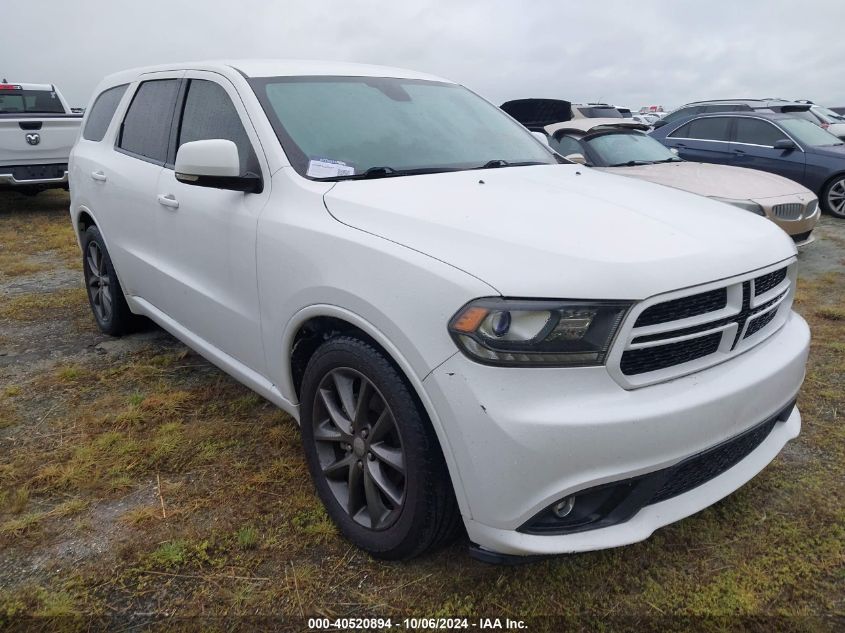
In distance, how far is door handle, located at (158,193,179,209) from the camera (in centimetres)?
297

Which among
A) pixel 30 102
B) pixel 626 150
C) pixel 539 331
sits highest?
pixel 30 102

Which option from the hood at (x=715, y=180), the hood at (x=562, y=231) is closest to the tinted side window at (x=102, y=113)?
the hood at (x=562, y=231)

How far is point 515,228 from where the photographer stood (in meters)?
1.90

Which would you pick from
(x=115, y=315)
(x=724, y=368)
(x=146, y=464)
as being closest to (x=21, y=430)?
(x=146, y=464)

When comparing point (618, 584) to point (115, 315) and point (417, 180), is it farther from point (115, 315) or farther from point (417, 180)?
point (115, 315)

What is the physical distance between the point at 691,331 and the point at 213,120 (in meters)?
2.22

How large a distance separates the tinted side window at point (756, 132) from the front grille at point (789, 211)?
3.60m

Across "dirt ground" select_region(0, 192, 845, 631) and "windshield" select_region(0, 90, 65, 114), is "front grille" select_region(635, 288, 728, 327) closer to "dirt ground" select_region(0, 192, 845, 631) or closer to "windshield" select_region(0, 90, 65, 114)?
"dirt ground" select_region(0, 192, 845, 631)

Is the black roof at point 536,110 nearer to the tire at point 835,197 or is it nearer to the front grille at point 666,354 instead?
the tire at point 835,197

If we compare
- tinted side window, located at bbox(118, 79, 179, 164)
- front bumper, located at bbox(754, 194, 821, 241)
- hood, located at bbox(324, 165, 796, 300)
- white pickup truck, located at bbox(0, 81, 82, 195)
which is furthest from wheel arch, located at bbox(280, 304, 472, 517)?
white pickup truck, located at bbox(0, 81, 82, 195)

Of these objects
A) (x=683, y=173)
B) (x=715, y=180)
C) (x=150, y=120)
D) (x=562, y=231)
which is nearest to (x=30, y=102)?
(x=150, y=120)

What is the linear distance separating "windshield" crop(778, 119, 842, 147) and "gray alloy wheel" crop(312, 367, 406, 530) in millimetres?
9354

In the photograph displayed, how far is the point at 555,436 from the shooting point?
164cm

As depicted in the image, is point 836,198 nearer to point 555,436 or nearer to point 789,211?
point 789,211
